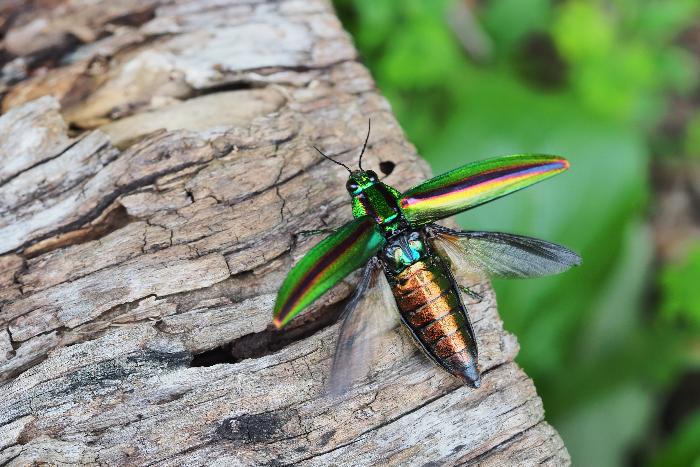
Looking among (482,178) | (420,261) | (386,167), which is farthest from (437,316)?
(386,167)

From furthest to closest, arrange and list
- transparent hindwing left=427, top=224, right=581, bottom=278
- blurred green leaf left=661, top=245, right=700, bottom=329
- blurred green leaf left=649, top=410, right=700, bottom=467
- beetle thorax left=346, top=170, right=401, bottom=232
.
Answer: blurred green leaf left=661, top=245, right=700, bottom=329
blurred green leaf left=649, top=410, right=700, bottom=467
transparent hindwing left=427, top=224, right=581, bottom=278
beetle thorax left=346, top=170, right=401, bottom=232

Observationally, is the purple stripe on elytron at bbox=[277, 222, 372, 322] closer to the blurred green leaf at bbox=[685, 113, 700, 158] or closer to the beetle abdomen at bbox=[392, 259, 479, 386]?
the beetle abdomen at bbox=[392, 259, 479, 386]

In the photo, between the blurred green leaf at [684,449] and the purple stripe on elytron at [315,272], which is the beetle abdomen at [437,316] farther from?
the blurred green leaf at [684,449]

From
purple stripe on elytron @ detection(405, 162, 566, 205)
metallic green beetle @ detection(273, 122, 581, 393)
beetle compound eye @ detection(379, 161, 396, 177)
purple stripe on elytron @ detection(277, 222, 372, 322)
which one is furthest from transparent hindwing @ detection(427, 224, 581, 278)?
purple stripe on elytron @ detection(277, 222, 372, 322)

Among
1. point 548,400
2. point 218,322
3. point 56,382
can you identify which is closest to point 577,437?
point 548,400

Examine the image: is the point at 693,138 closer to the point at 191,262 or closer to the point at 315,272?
the point at 315,272
